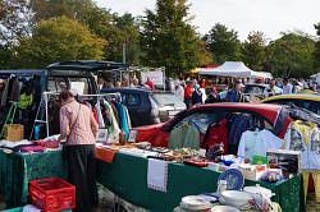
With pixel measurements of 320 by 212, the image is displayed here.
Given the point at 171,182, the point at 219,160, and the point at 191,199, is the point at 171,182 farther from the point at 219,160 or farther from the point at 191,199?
the point at 191,199

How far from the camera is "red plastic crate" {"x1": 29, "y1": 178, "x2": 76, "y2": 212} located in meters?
5.45

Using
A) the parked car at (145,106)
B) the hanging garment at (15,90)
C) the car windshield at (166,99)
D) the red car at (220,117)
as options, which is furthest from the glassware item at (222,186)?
the car windshield at (166,99)

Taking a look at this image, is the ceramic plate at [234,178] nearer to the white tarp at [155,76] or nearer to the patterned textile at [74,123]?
the patterned textile at [74,123]

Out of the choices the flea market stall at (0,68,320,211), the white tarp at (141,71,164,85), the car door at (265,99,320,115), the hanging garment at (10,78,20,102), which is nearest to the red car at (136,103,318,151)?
the flea market stall at (0,68,320,211)

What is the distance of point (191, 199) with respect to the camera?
3873mm

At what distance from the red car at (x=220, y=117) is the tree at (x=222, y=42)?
61.3 m

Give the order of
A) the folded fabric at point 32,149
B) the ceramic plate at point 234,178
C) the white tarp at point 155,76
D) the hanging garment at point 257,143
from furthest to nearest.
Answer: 1. the white tarp at point 155,76
2. the folded fabric at point 32,149
3. the hanging garment at point 257,143
4. the ceramic plate at point 234,178

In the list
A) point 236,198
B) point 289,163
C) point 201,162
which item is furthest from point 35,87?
point 236,198

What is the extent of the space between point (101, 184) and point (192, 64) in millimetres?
33041

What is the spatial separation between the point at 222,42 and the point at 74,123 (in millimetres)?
66253

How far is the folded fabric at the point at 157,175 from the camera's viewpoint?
539cm

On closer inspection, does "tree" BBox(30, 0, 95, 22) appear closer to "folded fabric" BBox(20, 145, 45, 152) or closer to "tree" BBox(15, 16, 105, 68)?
"tree" BBox(15, 16, 105, 68)

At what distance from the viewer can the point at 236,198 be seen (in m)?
3.77

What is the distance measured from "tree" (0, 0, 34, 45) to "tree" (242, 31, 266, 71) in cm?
2746
